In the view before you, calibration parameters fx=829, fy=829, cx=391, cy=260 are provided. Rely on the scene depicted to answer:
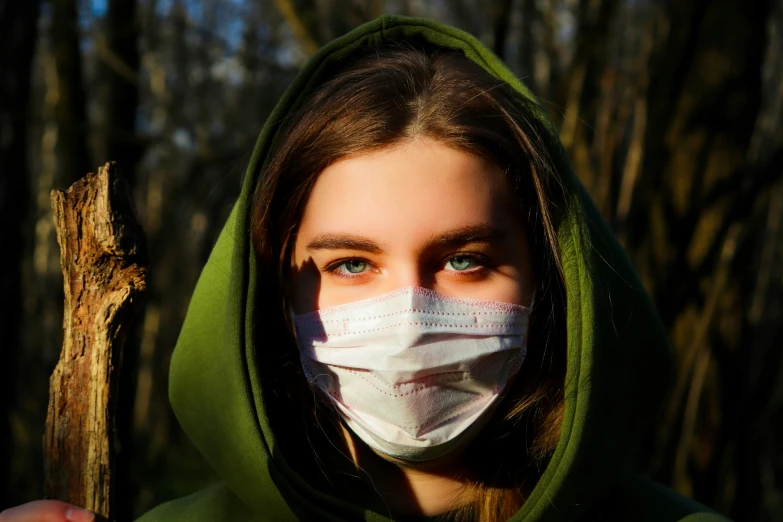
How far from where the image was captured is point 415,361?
1972 mm

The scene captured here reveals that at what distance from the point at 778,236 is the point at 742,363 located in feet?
28.3

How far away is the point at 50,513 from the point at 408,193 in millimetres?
1017

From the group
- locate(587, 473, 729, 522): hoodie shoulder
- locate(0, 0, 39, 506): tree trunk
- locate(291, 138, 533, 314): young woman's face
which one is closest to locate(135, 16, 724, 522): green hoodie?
locate(587, 473, 729, 522): hoodie shoulder

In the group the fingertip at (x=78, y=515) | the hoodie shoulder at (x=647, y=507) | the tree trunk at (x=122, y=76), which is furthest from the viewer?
the tree trunk at (x=122, y=76)

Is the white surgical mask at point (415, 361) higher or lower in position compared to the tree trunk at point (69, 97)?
lower

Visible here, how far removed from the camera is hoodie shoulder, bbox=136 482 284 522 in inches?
85.5

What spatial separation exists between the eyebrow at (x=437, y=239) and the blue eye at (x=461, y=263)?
0.05m

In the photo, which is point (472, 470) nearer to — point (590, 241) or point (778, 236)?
point (590, 241)

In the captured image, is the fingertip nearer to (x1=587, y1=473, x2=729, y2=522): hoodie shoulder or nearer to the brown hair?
the brown hair

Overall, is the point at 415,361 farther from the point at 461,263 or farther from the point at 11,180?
the point at 11,180

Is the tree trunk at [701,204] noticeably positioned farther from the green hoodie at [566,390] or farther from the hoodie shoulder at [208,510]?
the hoodie shoulder at [208,510]

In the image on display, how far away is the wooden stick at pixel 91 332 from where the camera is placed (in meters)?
1.70

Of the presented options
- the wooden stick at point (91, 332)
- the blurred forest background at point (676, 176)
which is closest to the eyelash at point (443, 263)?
the wooden stick at point (91, 332)

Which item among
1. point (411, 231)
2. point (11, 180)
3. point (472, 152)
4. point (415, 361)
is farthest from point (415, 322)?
point (11, 180)
